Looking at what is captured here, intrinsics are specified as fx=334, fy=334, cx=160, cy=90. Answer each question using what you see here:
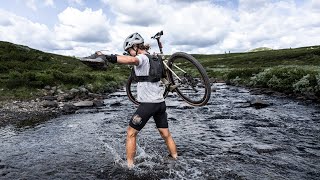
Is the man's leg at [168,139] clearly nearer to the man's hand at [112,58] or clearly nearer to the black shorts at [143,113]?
the black shorts at [143,113]

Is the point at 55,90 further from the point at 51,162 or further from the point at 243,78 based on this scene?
the point at 243,78

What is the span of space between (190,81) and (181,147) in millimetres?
3390

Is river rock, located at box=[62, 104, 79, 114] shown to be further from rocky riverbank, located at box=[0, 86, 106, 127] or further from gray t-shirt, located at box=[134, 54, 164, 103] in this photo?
gray t-shirt, located at box=[134, 54, 164, 103]

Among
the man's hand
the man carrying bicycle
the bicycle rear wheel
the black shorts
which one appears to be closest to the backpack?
the man carrying bicycle

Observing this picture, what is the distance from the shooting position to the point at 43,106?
21.3 m

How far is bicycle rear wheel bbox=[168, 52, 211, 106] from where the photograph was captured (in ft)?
29.9

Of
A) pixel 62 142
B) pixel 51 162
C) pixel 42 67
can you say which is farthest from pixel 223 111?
pixel 42 67

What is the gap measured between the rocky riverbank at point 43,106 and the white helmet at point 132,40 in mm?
9742

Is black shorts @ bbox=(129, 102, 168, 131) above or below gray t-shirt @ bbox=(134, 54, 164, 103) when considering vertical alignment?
below

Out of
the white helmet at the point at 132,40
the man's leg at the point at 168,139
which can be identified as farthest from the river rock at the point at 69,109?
the white helmet at the point at 132,40

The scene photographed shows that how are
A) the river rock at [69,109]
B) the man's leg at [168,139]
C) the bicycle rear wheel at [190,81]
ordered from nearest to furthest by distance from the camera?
1. the bicycle rear wheel at [190,81]
2. the man's leg at [168,139]
3. the river rock at [69,109]

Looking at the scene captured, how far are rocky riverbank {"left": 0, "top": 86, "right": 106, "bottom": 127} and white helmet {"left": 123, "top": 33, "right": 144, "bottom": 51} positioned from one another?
32.0 feet

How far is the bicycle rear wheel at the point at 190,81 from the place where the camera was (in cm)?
910

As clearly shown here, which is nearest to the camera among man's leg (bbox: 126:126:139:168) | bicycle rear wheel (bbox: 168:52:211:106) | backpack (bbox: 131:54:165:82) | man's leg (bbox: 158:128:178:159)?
backpack (bbox: 131:54:165:82)
